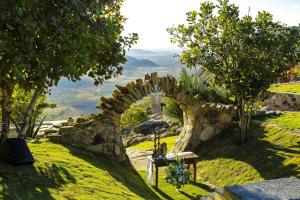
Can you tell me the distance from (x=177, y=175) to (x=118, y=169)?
283 centimetres

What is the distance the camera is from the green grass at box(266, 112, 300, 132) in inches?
908

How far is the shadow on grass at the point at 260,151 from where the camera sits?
18938 mm

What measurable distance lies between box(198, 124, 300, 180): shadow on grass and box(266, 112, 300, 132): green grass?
2.20 ft

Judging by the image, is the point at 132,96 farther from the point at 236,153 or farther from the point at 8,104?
the point at 8,104

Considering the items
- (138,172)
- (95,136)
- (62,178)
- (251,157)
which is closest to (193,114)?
(251,157)

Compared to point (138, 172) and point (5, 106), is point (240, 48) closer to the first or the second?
point (138, 172)

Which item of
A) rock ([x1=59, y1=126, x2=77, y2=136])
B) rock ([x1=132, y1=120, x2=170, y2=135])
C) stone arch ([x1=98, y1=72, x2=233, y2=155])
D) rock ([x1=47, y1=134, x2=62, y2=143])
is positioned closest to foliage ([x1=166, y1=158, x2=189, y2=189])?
rock ([x1=59, y1=126, x2=77, y2=136])

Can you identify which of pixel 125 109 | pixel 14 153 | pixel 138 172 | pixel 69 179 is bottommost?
pixel 138 172

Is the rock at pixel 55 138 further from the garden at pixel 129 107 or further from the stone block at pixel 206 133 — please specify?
the stone block at pixel 206 133

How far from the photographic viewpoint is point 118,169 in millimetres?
18438

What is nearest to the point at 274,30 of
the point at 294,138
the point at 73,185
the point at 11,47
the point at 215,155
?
the point at 294,138

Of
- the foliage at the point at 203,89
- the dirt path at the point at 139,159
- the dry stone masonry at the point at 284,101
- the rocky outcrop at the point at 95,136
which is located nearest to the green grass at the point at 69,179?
the rocky outcrop at the point at 95,136

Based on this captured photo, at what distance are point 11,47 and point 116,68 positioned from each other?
769 centimetres

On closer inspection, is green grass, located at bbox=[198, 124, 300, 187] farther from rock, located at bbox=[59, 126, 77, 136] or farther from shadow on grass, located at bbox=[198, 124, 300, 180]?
rock, located at bbox=[59, 126, 77, 136]
